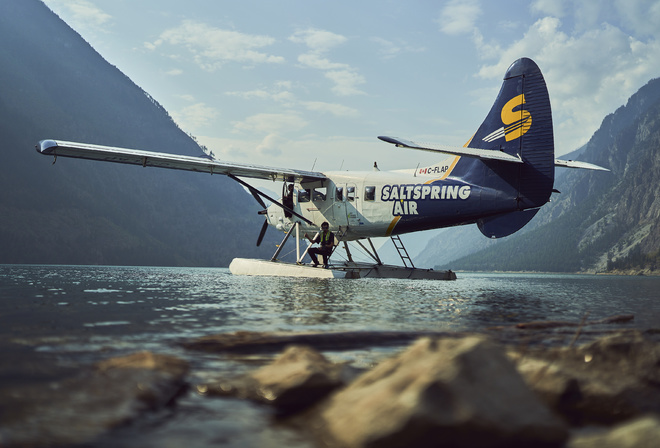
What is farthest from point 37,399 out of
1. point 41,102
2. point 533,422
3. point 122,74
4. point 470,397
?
point 122,74

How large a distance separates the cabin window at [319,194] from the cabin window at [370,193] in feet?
7.05

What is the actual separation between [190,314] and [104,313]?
1.28 metres

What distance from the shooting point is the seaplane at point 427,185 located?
54.9 feet

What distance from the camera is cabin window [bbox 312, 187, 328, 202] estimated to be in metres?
22.5

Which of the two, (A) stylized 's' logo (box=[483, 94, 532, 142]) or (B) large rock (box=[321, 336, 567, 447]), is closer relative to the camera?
(B) large rock (box=[321, 336, 567, 447])

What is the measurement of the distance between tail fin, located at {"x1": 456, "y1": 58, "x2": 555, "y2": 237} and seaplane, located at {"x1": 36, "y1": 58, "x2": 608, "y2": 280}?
0.10 ft

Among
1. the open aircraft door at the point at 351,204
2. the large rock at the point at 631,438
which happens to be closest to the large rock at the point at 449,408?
the large rock at the point at 631,438

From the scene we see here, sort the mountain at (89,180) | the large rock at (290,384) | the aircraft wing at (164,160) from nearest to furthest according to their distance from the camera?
the large rock at (290,384), the aircraft wing at (164,160), the mountain at (89,180)

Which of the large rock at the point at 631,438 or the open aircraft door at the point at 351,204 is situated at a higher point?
the open aircraft door at the point at 351,204

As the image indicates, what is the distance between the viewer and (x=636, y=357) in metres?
3.87

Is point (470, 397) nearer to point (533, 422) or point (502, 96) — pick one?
point (533, 422)

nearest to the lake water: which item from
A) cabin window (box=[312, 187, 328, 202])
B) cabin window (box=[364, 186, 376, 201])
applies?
cabin window (box=[364, 186, 376, 201])

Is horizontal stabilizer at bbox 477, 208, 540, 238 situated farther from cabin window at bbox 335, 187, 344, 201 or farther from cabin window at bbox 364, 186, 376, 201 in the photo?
cabin window at bbox 335, 187, 344, 201

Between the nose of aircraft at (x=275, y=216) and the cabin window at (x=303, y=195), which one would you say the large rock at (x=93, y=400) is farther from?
the nose of aircraft at (x=275, y=216)
